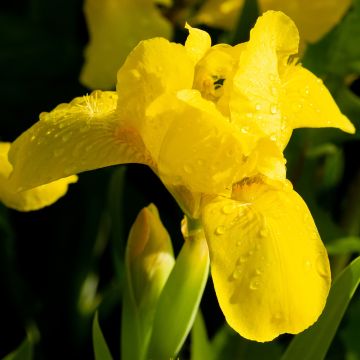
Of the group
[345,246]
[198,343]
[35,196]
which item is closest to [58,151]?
[35,196]

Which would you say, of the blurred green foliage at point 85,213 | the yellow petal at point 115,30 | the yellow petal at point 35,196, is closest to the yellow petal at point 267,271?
the yellow petal at point 35,196

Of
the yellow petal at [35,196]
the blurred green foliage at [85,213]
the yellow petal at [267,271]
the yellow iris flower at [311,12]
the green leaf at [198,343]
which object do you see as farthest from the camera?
the yellow iris flower at [311,12]

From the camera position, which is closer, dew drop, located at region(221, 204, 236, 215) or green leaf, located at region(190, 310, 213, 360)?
dew drop, located at region(221, 204, 236, 215)

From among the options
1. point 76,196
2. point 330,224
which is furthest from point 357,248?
point 76,196

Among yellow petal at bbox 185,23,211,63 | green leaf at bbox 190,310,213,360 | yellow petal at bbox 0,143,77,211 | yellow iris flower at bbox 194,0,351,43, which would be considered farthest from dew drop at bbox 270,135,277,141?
yellow iris flower at bbox 194,0,351,43

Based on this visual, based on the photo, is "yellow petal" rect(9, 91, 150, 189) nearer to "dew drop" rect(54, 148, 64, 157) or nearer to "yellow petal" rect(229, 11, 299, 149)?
"dew drop" rect(54, 148, 64, 157)

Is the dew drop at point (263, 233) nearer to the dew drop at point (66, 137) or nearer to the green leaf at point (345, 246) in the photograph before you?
the dew drop at point (66, 137)

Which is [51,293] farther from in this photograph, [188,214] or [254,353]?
[188,214]
